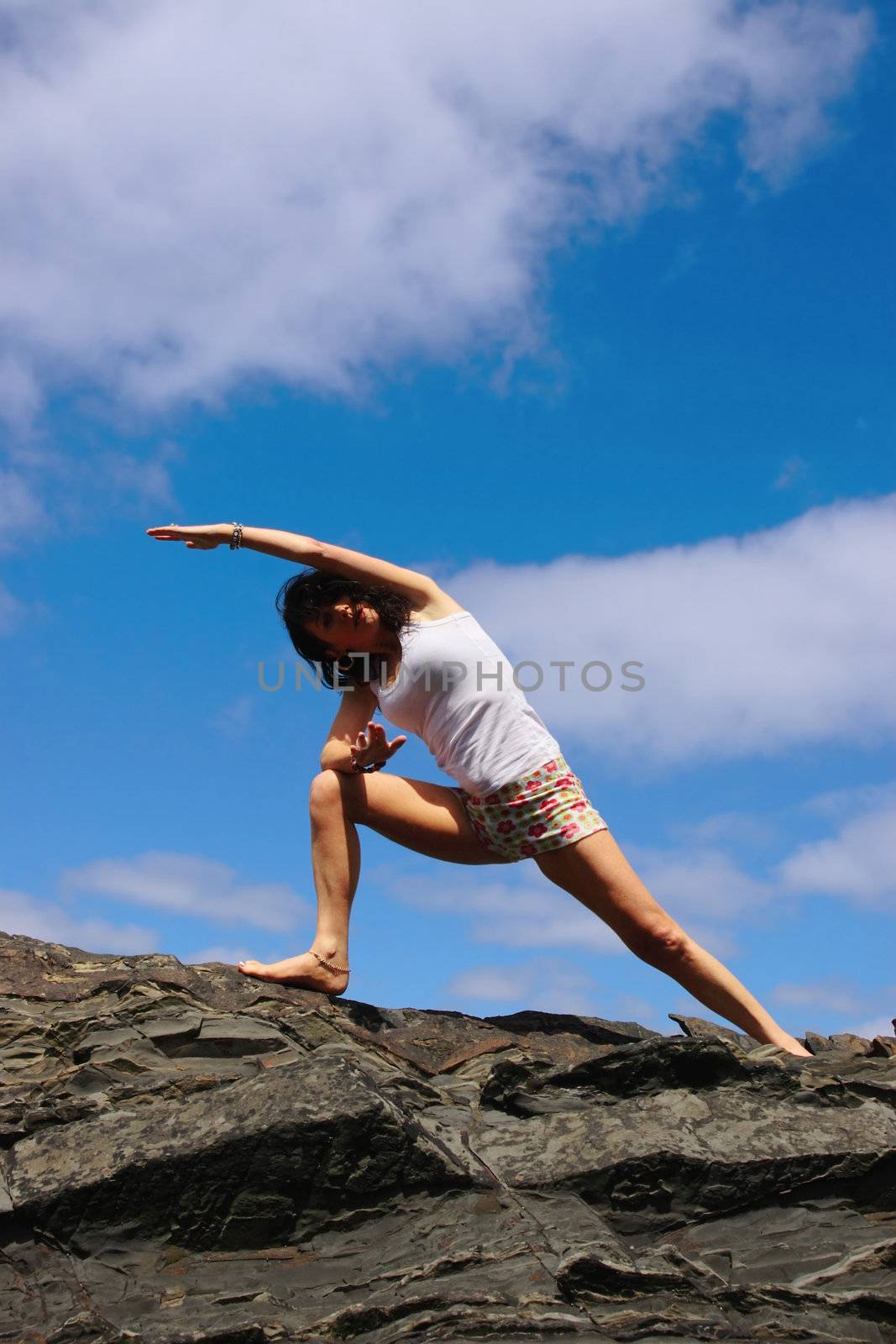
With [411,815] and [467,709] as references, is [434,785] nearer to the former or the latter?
[411,815]

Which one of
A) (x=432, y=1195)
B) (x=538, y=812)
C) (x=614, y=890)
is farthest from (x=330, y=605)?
(x=432, y=1195)

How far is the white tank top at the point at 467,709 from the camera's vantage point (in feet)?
17.3

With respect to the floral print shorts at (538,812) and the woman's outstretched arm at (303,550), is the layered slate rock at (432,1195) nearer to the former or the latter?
the floral print shorts at (538,812)

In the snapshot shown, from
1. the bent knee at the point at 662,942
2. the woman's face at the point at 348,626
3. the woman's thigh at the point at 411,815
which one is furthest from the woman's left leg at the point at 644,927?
the woman's face at the point at 348,626

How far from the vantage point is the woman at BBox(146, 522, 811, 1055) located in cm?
528

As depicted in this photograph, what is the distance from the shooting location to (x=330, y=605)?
18.0ft

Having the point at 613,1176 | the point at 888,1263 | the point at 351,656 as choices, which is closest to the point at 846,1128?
the point at 888,1263

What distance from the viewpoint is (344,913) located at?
5.42 metres

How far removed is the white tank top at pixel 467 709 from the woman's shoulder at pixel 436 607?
5.8 inches

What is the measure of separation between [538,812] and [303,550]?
1.57 m

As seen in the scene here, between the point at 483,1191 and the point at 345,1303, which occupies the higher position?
the point at 483,1191

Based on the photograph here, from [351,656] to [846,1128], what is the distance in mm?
2857

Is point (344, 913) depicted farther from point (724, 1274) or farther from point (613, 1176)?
point (724, 1274)

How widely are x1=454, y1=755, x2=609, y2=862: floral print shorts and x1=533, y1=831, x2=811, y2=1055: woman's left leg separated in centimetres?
6
